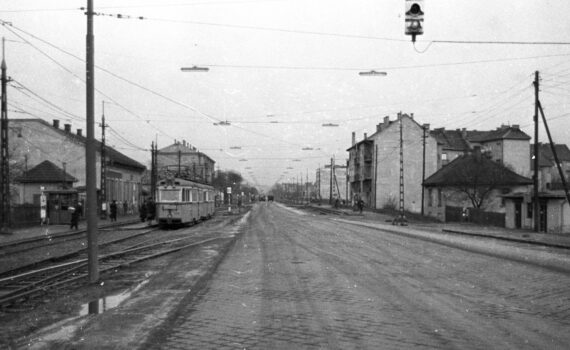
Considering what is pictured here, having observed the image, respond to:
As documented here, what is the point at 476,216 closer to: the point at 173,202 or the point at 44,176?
the point at 173,202

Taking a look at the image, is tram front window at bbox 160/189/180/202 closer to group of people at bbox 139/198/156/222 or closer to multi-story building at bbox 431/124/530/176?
group of people at bbox 139/198/156/222

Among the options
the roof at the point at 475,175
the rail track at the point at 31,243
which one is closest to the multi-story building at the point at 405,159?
the roof at the point at 475,175

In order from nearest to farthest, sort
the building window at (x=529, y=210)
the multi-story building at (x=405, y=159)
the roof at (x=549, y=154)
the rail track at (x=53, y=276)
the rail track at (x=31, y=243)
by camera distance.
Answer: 1. the rail track at (x=53, y=276)
2. the rail track at (x=31, y=243)
3. the building window at (x=529, y=210)
4. the multi-story building at (x=405, y=159)
5. the roof at (x=549, y=154)

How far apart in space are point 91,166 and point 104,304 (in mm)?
3712

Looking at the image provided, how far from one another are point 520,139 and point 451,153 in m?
11.0

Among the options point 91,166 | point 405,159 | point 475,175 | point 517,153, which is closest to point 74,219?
point 91,166

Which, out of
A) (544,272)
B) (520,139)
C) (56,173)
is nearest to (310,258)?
(544,272)

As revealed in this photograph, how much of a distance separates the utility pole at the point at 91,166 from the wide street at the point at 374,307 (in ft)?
8.45

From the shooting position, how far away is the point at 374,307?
8859 mm

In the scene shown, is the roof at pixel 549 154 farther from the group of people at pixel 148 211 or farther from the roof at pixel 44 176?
the roof at pixel 44 176

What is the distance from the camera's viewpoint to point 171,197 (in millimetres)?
34906

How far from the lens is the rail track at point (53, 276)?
1035 centimetres

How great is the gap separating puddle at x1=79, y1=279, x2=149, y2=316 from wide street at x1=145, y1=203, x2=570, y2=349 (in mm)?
1280

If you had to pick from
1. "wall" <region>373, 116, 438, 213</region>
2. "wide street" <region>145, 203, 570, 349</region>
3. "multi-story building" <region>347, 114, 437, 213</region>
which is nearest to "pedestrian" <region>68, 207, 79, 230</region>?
"wide street" <region>145, 203, 570, 349</region>
